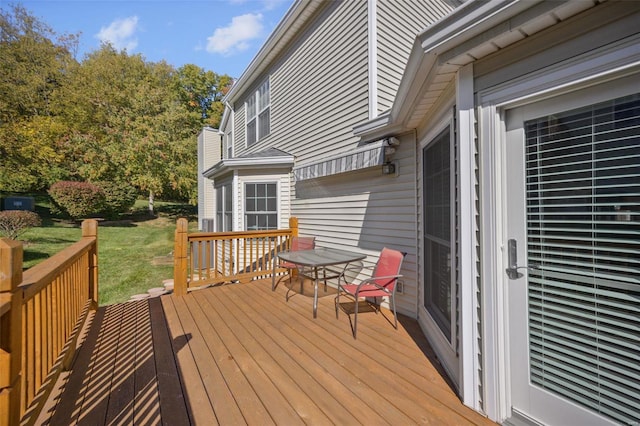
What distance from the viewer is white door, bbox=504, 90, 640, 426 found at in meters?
1.45

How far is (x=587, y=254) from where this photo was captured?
159 cm

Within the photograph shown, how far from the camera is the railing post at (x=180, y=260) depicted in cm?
465

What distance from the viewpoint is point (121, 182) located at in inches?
627

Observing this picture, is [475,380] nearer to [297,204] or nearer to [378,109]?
[378,109]

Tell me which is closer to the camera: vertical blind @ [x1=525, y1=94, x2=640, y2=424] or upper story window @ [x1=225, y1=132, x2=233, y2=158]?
vertical blind @ [x1=525, y1=94, x2=640, y2=424]

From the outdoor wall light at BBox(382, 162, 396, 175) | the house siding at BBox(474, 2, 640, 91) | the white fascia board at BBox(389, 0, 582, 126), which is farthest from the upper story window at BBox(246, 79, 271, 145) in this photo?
the house siding at BBox(474, 2, 640, 91)

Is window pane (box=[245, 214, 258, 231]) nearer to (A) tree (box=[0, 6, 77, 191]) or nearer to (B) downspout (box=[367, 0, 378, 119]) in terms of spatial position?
(B) downspout (box=[367, 0, 378, 119])

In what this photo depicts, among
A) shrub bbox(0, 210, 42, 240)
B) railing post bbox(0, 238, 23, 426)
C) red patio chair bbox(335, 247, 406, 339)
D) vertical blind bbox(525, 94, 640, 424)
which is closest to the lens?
railing post bbox(0, 238, 23, 426)

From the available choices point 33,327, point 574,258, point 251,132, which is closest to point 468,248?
point 574,258

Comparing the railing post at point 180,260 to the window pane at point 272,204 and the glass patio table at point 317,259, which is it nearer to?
the glass patio table at point 317,259

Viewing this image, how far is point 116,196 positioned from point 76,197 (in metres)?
1.87

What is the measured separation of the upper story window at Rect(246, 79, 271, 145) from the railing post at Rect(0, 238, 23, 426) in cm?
700

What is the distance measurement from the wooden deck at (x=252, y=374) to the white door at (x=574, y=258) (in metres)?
0.57

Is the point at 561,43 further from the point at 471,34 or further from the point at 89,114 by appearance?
the point at 89,114
